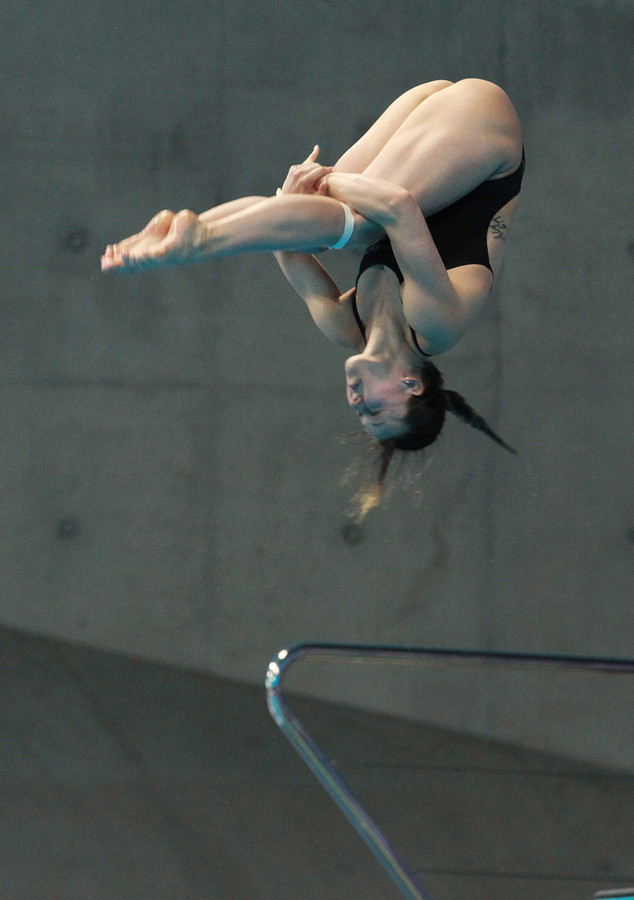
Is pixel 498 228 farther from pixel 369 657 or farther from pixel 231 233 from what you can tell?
pixel 369 657

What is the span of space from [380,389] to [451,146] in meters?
0.72

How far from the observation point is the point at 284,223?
2.68m

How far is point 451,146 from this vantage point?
2932 mm

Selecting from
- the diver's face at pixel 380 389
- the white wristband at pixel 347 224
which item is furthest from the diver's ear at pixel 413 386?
the white wristband at pixel 347 224

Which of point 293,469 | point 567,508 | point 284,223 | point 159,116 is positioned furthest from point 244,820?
point 159,116

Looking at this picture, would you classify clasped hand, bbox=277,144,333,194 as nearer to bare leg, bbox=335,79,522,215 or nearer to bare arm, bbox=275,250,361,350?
bare leg, bbox=335,79,522,215

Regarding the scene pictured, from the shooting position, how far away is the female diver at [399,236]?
269 cm

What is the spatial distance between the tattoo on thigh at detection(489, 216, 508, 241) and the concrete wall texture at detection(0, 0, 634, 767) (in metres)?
2.20

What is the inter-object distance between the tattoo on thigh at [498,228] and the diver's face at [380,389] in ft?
1.63

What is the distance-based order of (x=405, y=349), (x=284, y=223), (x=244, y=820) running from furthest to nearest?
1. (x=244, y=820)
2. (x=405, y=349)
3. (x=284, y=223)

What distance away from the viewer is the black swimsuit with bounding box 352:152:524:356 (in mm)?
3025

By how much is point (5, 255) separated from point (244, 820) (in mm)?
3079

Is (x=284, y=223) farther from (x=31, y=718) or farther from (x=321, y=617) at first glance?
(x=31, y=718)

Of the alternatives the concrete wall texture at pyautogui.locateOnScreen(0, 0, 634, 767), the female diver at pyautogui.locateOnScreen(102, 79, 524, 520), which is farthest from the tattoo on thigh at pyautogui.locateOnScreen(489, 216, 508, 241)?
the concrete wall texture at pyautogui.locateOnScreen(0, 0, 634, 767)
